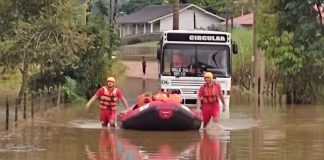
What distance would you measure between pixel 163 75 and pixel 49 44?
14.6ft

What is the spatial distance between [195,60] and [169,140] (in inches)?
341

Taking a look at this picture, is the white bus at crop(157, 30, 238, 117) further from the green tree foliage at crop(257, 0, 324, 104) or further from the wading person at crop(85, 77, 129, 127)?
the green tree foliage at crop(257, 0, 324, 104)

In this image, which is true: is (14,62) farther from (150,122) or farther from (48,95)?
(150,122)

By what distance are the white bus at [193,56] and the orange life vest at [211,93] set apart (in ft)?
18.0

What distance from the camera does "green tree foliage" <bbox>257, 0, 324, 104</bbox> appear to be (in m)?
34.6

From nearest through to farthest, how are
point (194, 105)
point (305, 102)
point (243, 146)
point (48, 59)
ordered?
point (243, 146) < point (194, 105) < point (48, 59) < point (305, 102)

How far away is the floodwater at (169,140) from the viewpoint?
17688mm

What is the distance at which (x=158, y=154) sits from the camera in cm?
1789

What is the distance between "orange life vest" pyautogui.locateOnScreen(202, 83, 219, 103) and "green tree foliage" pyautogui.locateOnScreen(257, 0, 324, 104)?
11.6m

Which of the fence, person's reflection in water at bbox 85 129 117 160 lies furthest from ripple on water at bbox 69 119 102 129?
person's reflection in water at bbox 85 129 117 160

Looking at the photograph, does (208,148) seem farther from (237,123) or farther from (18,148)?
(237,123)

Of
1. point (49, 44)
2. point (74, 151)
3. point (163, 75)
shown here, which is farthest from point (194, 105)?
point (74, 151)

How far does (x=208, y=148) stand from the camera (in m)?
19.2

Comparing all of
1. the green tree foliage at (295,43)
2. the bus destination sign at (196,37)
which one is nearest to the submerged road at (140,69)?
the green tree foliage at (295,43)
